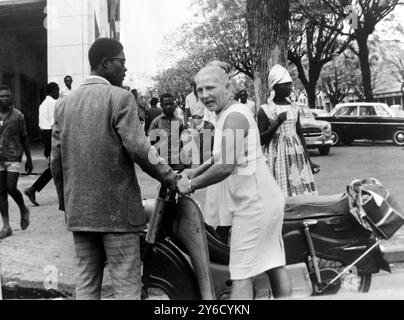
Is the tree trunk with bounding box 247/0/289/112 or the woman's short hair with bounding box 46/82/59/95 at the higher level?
the tree trunk with bounding box 247/0/289/112

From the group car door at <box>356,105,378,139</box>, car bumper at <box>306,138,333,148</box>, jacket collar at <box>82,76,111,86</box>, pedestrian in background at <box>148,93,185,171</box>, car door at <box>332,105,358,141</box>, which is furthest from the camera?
car door at <box>332,105,358,141</box>

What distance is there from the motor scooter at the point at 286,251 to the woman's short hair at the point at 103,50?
0.68 m

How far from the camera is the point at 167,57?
3715 millimetres

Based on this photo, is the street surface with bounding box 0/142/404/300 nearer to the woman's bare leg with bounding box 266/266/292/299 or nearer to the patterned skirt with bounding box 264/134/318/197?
the woman's bare leg with bounding box 266/266/292/299

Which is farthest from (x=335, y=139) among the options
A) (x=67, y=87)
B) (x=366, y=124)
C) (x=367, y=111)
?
(x=67, y=87)

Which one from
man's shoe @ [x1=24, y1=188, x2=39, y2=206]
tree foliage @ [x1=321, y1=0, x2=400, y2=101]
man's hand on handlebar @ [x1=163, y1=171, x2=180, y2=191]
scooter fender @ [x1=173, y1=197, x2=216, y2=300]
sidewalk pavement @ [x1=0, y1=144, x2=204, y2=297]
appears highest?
tree foliage @ [x1=321, y1=0, x2=400, y2=101]

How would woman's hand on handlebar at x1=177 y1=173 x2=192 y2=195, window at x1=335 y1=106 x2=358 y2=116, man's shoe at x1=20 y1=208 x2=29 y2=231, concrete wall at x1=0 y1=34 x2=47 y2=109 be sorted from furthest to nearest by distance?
window at x1=335 y1=106 x2=358 y2=116 → concrete wall at x1=0 y1=34 x2=47 y2=109 → man's shoe at x1=20 y1=208 x2=29 y2=231 → woman's hand on handlebar at x1=177 y1=173 x2=192 y2=195

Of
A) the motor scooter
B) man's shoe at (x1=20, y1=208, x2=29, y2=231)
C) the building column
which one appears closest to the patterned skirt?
the motor scooter

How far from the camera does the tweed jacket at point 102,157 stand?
2.22 metres

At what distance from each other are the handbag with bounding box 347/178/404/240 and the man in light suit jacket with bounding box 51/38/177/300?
111 centimetres

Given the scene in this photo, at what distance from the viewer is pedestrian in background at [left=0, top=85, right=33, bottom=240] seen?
13.5 ft

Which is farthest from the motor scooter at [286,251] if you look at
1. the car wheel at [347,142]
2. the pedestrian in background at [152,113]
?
the car wheel at [347,142]

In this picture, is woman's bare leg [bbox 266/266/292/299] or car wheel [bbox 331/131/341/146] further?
car wheel [bbox 331/131/341/146]

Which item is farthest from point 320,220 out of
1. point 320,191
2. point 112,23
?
point 112,23
